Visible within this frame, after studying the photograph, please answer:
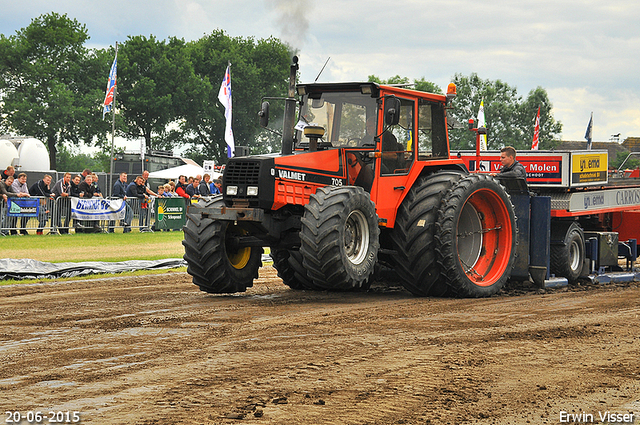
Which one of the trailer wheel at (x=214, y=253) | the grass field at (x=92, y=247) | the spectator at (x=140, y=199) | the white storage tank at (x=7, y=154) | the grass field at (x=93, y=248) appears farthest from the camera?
the white storage tank at (x=7, y=154)

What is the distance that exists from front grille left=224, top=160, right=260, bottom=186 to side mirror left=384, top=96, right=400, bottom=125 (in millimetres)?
1778

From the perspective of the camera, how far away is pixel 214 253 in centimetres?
904

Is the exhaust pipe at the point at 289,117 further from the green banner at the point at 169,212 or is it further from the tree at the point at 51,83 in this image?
the tree at the point at 51,83

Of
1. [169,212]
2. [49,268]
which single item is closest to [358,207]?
[49,268]

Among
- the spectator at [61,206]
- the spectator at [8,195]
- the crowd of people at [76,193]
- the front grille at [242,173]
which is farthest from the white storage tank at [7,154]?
the front grille at [242,173]

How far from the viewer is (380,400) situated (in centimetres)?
445

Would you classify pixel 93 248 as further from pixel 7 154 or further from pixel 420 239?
pixel 7 154

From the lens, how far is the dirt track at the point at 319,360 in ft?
14.1

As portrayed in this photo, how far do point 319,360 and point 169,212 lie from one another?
741 inches

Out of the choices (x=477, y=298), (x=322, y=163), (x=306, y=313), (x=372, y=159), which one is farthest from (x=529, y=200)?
(x=306, y=313)

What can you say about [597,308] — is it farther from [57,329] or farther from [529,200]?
[57,329]

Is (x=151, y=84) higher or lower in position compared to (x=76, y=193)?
higher

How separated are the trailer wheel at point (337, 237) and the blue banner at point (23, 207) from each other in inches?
530

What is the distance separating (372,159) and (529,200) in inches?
109
